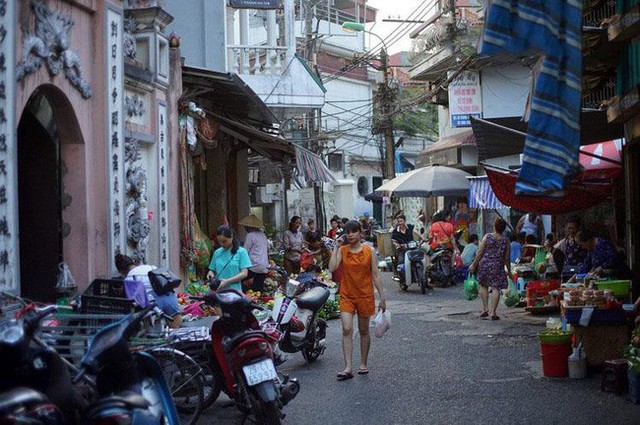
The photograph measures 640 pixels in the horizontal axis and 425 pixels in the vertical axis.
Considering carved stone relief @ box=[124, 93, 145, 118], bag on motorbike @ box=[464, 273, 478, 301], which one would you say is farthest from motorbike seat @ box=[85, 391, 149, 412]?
bag on motorbike @ box=[464, 273, 478, 301]

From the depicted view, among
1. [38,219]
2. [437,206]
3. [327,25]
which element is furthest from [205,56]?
[327,25]

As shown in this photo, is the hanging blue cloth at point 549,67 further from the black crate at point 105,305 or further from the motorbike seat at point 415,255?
the motorbike seat at point 415,255

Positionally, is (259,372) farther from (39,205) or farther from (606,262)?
(606,262)

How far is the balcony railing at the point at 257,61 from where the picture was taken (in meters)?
22.0

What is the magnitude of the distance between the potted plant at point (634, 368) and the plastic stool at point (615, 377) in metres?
0.31

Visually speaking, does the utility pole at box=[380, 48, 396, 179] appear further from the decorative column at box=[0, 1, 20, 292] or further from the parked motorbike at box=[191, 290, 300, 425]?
the parked motorbike at box=[191, 290, 300, 425]

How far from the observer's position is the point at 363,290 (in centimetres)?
1042

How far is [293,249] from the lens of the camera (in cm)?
1991

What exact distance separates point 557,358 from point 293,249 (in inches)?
411

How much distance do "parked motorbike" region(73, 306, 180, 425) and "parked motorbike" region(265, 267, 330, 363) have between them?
4536 mm

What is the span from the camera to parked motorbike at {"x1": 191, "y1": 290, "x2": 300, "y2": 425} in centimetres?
722

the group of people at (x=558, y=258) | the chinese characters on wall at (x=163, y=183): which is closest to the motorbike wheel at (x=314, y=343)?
the chinese characters on wall at (x=163, y=183)

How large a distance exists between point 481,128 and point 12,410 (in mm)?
12141

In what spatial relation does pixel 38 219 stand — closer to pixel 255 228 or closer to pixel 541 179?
pixel 255 228
